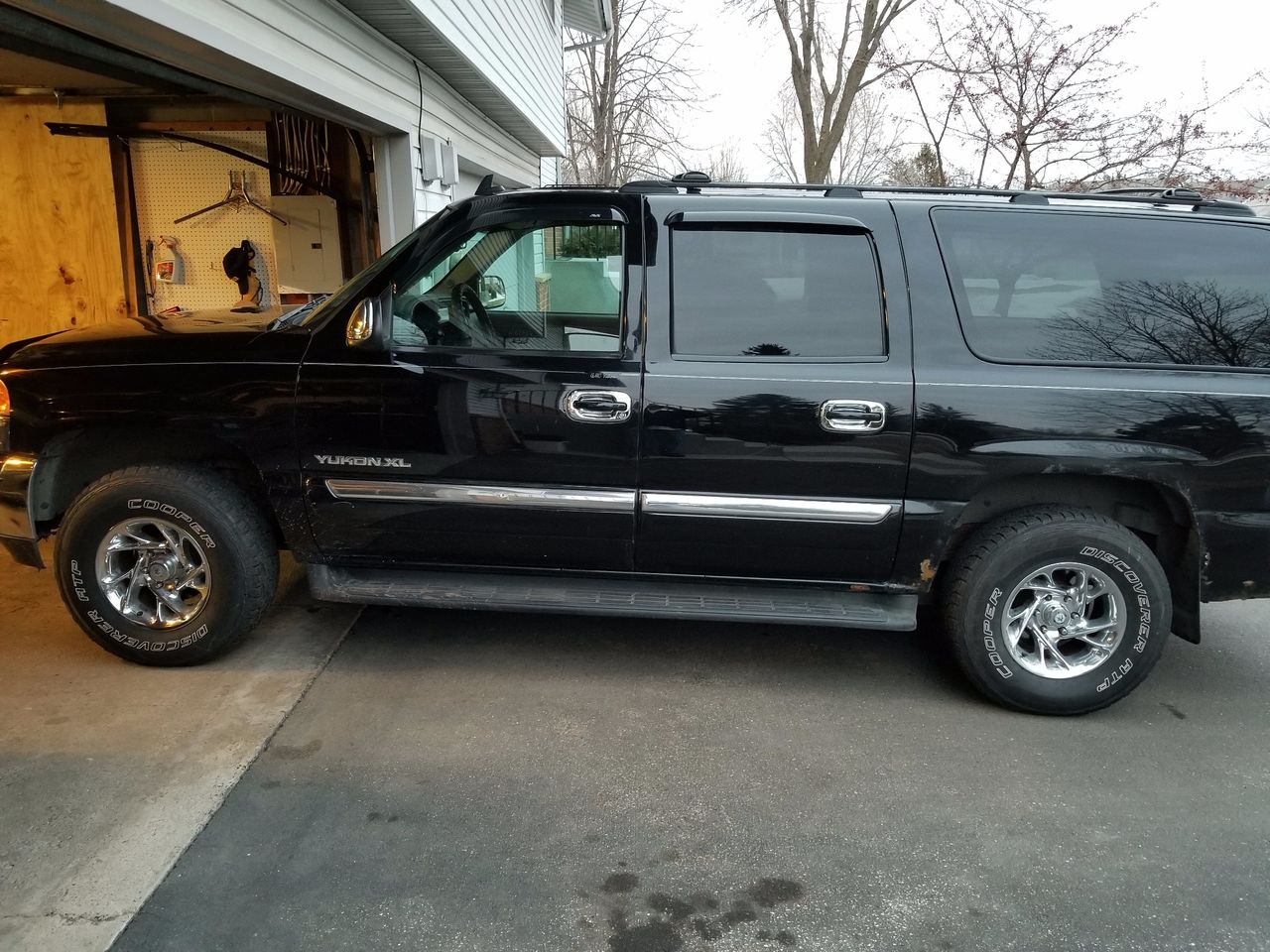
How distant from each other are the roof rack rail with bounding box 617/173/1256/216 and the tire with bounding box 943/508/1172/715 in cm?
128

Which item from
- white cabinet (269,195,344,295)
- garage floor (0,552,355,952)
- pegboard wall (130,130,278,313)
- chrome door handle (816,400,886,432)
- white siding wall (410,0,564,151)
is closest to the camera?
garage floor (0,552,355,952)

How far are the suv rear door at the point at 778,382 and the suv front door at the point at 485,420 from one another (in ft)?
0.53

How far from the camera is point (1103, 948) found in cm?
234

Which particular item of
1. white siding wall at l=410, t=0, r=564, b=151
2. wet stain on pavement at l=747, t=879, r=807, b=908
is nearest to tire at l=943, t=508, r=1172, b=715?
wet stain on pavement at l=747, t=879, r=807, b=908

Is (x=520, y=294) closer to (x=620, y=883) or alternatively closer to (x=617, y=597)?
(x=617, y=597)

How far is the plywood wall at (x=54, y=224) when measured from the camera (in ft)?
24.6

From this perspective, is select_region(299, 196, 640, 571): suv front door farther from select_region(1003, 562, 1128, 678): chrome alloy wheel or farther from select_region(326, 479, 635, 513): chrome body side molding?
select_region(1003, 562, 1128, 678): chrome alloy wheel

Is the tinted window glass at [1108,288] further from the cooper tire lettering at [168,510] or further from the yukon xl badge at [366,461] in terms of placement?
the cooper tire lettering at [168,510]

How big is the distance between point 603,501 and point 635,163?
2516cm

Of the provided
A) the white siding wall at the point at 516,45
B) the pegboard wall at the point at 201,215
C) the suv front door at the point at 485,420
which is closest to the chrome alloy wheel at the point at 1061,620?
the suv front door at the point at 485,420

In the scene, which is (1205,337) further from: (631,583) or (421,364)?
(421,364)

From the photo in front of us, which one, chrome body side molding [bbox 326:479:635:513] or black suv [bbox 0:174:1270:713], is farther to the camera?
chrome body side molding [bbox 326:479:635:513]

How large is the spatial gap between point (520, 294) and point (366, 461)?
101 cm

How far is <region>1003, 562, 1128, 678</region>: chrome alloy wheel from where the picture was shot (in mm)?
3457
